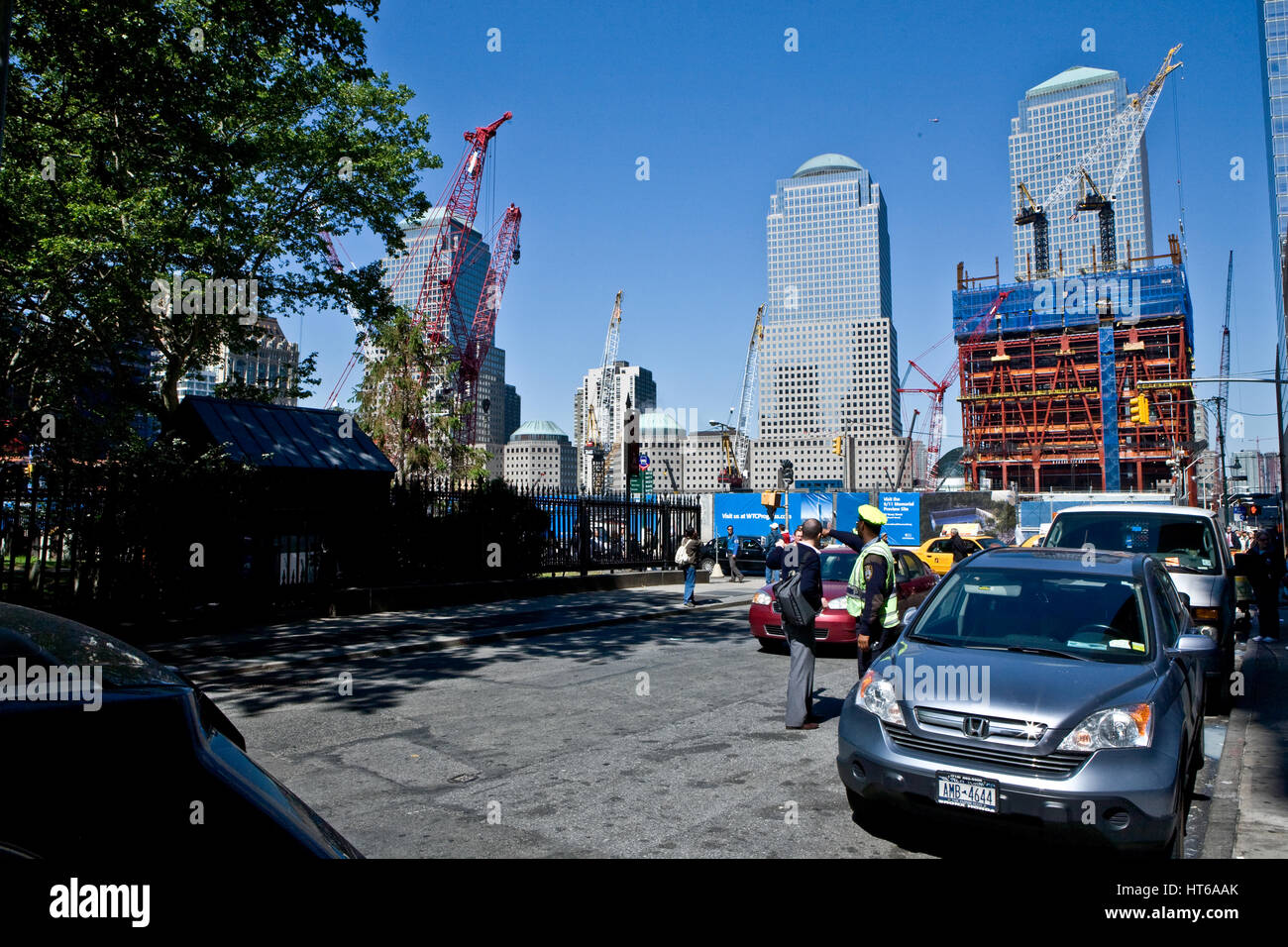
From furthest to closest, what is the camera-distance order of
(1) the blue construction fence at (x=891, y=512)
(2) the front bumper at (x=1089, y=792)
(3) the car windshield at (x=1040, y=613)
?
1. (1) the blue construction fence at (x=891, y=512)
2. (3) the car windshield at (x=1040, y=613)
3. (2) the front bumper at (x=1089, y=792)

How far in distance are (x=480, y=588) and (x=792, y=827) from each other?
14066mm

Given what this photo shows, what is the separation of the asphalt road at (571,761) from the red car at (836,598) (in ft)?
1.80

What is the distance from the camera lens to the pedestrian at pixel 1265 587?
1388 cm

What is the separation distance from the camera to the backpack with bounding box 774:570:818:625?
738 cm

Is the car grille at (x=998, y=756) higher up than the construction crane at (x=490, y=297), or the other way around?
the construction crane at (x=490, y=297)

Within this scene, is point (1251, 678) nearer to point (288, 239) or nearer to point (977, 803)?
point (977, 803)

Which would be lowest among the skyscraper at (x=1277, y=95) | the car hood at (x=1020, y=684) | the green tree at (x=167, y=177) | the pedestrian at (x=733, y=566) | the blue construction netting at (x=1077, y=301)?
the pedestrian at (x=733, y=566)

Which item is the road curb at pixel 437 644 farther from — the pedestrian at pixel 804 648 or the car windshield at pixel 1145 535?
the car windshield at pixel 1145 535

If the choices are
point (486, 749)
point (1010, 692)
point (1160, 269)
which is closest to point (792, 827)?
→ point (1010, 692)

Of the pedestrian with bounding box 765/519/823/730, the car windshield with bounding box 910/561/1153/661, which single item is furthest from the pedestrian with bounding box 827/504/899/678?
the car windshield with bounding box 910/561/1153/661

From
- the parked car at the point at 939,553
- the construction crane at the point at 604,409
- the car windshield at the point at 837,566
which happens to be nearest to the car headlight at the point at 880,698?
the car windshield at the point at 837,566

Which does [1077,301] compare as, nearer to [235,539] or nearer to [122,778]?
[235,539]

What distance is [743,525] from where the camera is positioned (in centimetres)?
3981

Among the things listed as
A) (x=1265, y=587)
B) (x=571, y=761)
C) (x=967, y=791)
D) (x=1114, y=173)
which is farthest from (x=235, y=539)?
(x=1114, y=173)
